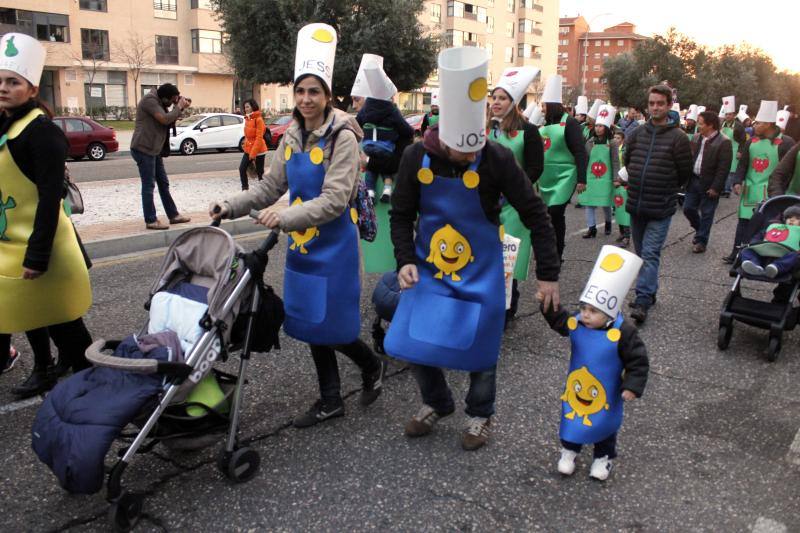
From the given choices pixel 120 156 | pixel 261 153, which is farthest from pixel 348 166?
pixel 120 156

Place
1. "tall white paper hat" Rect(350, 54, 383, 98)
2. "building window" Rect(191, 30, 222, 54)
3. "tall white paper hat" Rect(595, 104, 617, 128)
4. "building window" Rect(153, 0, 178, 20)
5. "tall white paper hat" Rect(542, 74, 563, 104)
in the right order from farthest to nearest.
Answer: "building window" Rect(191, 30, 222, 54), "building window" Rect(153, 0, 178, 20), "tall white paper hat" Rect(595, 104, 617, 128), "tall white paper hat" Rect(542, 74, 563, 104), "tall white paper hat" Rect(350, 54, 383, 98)

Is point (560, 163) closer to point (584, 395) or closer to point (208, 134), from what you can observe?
point (584, 395)

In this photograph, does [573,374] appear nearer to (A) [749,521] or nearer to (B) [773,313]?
(A) [749,521]

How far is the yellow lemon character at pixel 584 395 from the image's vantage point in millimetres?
3309

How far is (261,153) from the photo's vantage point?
1285cm

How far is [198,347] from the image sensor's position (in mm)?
3074

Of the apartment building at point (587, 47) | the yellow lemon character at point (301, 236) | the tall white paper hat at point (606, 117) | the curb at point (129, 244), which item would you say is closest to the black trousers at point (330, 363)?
the yellow lemon character at point (301, 236)

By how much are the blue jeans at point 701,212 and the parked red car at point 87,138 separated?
717 inches

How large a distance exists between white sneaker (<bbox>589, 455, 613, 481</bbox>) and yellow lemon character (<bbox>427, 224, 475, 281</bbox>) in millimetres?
1141

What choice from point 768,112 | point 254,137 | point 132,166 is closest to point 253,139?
point 254,137

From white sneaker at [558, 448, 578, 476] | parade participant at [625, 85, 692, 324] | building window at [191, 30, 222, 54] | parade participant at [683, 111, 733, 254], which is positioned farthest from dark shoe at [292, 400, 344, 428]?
Answer: building window at [191, 30, 222, 54]

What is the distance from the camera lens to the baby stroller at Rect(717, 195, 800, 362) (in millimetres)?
5137

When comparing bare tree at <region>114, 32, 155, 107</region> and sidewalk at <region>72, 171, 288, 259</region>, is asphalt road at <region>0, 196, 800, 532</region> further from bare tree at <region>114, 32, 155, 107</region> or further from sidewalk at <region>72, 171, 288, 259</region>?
bare tree at <region>114, 32, 155, 107</region>

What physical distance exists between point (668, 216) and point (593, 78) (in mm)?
142531
